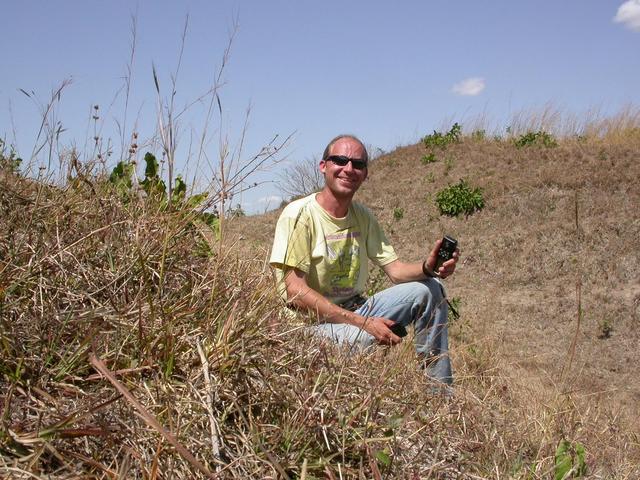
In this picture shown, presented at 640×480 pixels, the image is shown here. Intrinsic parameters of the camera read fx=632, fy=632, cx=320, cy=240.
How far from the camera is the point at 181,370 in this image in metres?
1.81

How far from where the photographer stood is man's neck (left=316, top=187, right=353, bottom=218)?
11.4ft

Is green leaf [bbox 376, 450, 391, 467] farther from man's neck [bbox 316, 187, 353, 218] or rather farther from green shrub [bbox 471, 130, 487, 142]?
green shrub [bbox 471, 130, 487, 142]

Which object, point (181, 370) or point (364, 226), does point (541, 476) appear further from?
point (364, 226)

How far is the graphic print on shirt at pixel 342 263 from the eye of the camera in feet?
11.1

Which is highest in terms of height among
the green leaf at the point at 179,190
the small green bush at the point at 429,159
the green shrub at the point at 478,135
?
the green shrub at the point at 478,135

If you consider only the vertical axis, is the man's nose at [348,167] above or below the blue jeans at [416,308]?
above

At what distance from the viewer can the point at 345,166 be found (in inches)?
136

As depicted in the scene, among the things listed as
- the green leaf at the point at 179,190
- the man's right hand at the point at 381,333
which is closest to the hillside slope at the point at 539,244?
the man's right hand at the point at 381,333

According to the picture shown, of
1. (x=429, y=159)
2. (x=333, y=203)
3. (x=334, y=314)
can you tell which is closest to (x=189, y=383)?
(x=334, y=314)

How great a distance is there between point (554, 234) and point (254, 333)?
8994mm

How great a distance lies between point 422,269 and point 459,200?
8.51 metres

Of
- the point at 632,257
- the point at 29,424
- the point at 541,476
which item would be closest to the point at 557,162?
the point at 632,257

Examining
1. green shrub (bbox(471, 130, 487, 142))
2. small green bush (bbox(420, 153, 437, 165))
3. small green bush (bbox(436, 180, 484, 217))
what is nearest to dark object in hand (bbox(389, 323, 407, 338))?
small green bush (bbox(436, 180, 484, 217))

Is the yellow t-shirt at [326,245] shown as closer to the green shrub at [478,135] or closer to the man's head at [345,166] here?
the man's head at [345,166]
